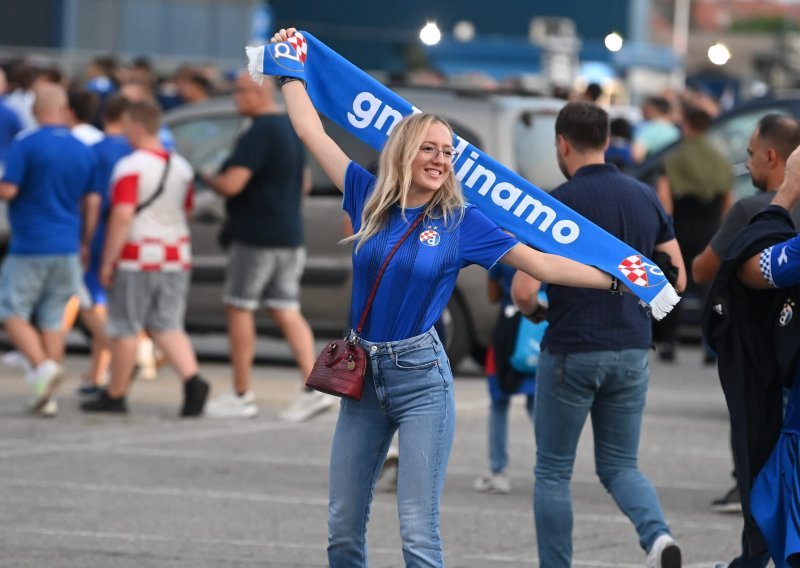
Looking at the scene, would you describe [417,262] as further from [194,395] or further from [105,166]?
[105,166]

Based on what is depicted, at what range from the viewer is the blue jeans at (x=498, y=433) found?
351 inches

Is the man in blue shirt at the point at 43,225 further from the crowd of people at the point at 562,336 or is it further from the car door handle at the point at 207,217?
the crowd of people at the point at 562,336

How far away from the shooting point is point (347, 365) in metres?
5.43

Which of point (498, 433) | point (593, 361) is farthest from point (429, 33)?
point (498, 433)

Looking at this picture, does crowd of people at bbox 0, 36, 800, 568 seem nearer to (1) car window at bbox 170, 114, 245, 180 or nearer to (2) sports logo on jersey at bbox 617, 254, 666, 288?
(2) sports logo on jersey at bbox 617, 254, 666, 288

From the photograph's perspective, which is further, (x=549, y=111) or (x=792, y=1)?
(x=792, y=1)

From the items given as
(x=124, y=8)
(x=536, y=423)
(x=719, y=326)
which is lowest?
(x=536, y=423)

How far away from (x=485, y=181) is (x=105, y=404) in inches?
232

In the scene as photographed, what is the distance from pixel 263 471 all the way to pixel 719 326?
4.17m

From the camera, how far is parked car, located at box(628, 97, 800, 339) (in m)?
14.7

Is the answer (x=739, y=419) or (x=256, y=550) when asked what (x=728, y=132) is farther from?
(x=739, y=419)

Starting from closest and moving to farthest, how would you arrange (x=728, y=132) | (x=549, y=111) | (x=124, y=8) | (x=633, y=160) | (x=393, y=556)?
(x=393, y=556)
(x=549, y=111)
(x=728, y=132)
(x=633, y=160)
(x=124, y=8)

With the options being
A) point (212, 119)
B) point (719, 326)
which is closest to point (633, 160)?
point (212, 119)

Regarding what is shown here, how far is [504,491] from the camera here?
9.03 meters
